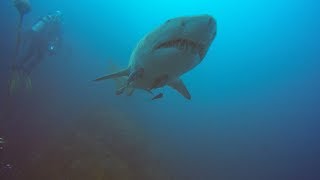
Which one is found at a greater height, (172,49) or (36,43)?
(172,49)

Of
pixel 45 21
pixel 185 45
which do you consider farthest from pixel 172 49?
pixel 45 21

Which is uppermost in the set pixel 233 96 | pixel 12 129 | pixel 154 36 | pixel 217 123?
pixel 154 36

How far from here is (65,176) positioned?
41.3 feet

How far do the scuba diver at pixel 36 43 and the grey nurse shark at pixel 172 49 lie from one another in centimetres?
680

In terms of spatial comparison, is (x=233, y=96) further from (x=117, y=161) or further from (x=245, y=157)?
(x=117, y=161)

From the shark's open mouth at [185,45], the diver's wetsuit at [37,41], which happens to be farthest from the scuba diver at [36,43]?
the shark's open mouth at [185,45]

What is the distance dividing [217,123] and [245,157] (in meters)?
6.73

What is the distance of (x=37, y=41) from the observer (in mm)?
10938

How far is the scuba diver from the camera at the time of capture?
10930mm

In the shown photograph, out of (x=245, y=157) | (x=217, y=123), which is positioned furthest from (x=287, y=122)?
(x=245, y=157)

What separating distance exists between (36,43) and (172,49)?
26.1ft

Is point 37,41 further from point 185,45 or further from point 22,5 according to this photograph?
point 185,45

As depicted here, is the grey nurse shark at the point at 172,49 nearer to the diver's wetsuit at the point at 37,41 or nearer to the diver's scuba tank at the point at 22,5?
the diver's scuba tank at the point at 22,5

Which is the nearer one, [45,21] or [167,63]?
[167,63]
